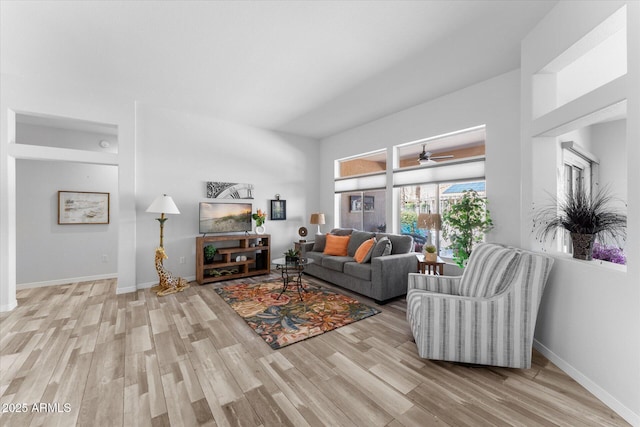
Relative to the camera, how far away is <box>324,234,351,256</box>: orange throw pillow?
4.71m

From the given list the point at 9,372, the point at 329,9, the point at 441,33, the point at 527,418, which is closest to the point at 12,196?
the point at 9,372

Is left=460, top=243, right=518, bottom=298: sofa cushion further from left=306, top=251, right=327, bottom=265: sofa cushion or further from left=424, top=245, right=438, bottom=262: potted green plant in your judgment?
left=306, top=251, right=327, bottom=265: sofa cushion

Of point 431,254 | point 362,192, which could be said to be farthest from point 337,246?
point 431,254

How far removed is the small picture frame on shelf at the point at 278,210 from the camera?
18.7 feet

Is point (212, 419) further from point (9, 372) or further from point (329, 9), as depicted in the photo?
point (329, 9)

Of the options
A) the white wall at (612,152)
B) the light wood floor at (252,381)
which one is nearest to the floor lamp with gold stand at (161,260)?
the light wood floor at (252,381)

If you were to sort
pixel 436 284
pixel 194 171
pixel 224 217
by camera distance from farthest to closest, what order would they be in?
pixel 224 217 < pixel 194 171 < pixel 436 284

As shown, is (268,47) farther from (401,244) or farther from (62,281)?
(62,281)

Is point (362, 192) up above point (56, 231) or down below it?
above

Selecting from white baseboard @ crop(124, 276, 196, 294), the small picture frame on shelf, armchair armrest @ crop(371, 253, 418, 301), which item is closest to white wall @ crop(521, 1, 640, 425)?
armchair armrest @ crop(371, 253, 418, 301)

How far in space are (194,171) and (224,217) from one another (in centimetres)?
102

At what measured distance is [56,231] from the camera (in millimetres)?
4551

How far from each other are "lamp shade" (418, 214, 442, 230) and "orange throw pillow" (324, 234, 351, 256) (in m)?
1.40

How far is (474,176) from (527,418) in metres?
2.97
